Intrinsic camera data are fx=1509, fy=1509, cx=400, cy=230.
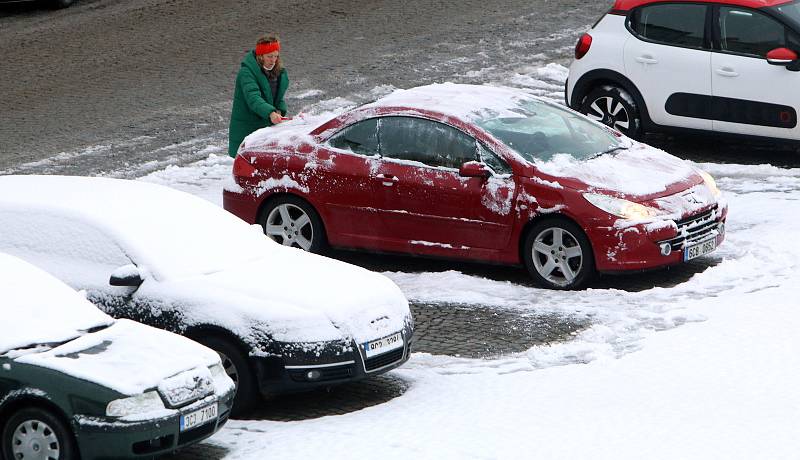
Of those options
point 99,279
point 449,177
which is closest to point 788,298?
point 449,177

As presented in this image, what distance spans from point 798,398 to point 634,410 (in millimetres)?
992

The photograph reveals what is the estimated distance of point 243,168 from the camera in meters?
13.2

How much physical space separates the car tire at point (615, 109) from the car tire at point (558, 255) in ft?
13.9

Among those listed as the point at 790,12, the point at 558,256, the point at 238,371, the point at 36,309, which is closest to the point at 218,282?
the point at 238,371

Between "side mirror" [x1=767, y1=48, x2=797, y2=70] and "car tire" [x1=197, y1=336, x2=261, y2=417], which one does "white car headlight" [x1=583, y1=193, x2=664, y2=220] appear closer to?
"car tire" [x1=197, y1=336, x2=261, y2=417]

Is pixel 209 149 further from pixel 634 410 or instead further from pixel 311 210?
pixel 634 410

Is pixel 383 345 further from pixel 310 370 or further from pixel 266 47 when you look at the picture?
pixel 266 47

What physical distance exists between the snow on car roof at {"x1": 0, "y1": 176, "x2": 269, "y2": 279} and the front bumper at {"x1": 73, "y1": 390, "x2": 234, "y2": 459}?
1.65m

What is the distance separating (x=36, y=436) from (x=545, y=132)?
228 inches

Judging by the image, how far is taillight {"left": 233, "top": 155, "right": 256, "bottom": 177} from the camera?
13094mm

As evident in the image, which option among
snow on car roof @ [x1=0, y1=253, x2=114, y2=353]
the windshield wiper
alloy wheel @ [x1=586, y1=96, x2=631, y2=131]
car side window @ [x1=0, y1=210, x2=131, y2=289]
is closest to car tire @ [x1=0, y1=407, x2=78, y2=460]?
snow on car roof @ [x1=0, y1=253, x2=114, y2=353]

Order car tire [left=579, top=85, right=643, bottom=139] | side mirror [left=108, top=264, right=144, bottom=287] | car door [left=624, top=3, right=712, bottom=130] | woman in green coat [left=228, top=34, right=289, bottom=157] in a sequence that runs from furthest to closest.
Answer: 1. car tire [left=579, top=85, right=643, bottom=139]
2. car door [left=624, top=3, right=712, bottom=130]
3. woman in green coat [left=228, top=34, right=289, bottom=157]
4. side mirror [left=108, top=264, right=144, bottom=287]

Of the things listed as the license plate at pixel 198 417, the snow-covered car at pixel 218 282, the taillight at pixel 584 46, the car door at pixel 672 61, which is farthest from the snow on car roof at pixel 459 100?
the license plate at pixel 198 417

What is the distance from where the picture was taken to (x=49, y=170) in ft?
51.3
